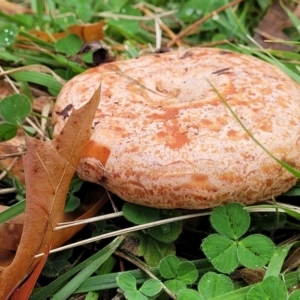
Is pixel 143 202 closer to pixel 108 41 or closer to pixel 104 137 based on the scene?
pixel 104 137

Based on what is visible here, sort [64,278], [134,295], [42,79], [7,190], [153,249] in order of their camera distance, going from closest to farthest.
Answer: [134,295] < [64,278] < [153,249] < [7,190] < [42,79]

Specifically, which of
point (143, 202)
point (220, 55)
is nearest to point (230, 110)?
point (143, 202)

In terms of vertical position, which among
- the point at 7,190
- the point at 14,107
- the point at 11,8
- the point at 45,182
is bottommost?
the point at 7,190

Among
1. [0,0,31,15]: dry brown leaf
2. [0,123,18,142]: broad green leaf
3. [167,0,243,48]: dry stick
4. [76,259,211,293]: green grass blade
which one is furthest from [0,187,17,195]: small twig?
[0,0,31,15]: dry brown leaf

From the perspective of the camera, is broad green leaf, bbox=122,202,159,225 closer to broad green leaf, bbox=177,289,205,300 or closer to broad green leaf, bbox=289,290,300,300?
broad green leaf, bbox=177,289,205,300

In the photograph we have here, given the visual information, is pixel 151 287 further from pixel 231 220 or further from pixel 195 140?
pixel 195 140

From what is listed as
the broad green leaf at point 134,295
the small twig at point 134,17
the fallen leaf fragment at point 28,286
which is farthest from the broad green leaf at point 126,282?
the small twig at point 134,17

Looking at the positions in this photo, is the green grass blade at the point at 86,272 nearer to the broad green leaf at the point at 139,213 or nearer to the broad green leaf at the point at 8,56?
the broad green leaf at the point at 139,213

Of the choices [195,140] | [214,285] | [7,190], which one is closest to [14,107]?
[7,190]

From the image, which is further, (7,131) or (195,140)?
(7,131)
